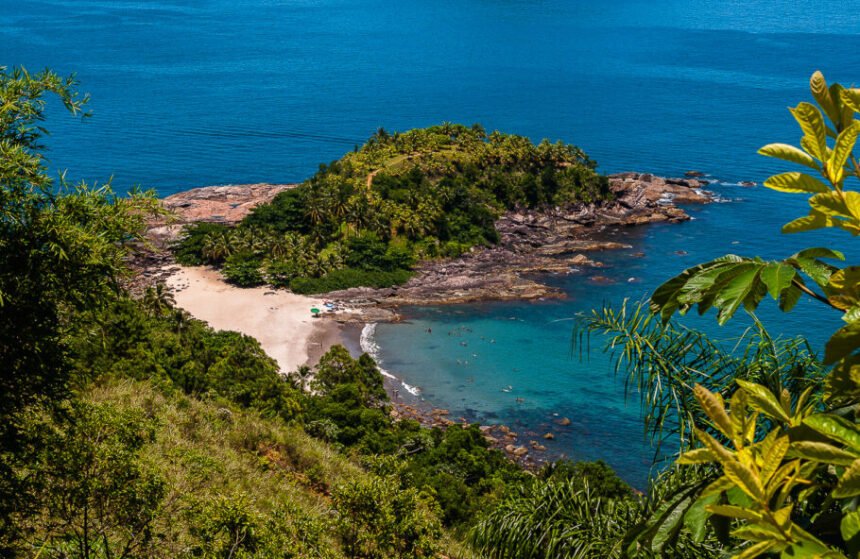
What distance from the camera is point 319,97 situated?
138 m

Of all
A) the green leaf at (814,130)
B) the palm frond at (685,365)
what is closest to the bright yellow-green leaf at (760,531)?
the green leaf at (814,130)

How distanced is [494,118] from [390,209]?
178ft

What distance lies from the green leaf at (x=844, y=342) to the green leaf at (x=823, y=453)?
0.64m

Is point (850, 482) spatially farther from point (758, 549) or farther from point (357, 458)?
point (357, 458)

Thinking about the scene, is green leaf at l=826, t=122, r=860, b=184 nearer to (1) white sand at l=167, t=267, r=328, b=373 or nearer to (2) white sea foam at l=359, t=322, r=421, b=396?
(2) white sea foam at l=359, t=322, r=421, b=396

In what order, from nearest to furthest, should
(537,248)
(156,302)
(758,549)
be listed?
(758,549) < (156,302) < (537,248)

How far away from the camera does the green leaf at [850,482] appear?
2.74 m

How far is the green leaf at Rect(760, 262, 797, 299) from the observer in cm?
342

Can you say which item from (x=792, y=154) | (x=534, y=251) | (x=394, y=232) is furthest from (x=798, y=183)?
(x=534, y=251)

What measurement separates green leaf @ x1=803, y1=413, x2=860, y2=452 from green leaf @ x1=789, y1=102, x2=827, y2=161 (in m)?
1.04

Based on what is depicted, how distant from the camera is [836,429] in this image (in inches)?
117

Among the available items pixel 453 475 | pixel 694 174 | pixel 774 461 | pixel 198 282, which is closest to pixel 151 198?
pixel 774 461

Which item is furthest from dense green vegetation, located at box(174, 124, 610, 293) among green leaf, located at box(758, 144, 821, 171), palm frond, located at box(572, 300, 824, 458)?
green leaf, located at box(758, 144, 821, 171)

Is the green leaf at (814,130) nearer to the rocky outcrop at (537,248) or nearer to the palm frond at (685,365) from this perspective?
the palm frond at (685,365)
